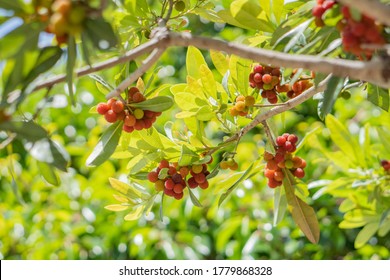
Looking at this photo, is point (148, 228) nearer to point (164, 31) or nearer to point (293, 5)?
point (293, 5)

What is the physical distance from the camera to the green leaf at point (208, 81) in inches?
53.7

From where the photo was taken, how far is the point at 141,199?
58.7 inches

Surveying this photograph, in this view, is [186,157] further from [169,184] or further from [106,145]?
[106,145]

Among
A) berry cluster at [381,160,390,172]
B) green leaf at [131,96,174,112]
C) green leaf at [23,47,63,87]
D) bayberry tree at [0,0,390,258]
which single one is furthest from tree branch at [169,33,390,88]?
berry cluster at [381,160,390,172]

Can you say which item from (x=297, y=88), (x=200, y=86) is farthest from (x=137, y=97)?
(x=297, y=88)

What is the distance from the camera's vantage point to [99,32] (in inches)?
33.8

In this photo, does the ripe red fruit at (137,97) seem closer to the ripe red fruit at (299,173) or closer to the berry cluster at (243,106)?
the berry cluster at (243,106)

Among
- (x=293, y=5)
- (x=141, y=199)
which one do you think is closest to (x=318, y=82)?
(x=293, y=5)

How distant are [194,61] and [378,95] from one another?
0.42 metres

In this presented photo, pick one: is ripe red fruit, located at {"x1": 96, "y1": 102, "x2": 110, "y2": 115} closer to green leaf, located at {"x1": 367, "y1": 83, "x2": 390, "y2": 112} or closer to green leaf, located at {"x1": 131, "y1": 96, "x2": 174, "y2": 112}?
green leaf, located at {"x1": 131, "y1": 96, "x2": 174, "y2": 112}

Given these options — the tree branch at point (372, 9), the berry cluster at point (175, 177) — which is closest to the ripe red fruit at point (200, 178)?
the berry cluster at point (175, 177)

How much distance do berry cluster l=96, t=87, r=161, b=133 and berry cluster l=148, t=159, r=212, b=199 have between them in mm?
124

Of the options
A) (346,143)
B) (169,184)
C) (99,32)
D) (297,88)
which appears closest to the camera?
(99,32)
